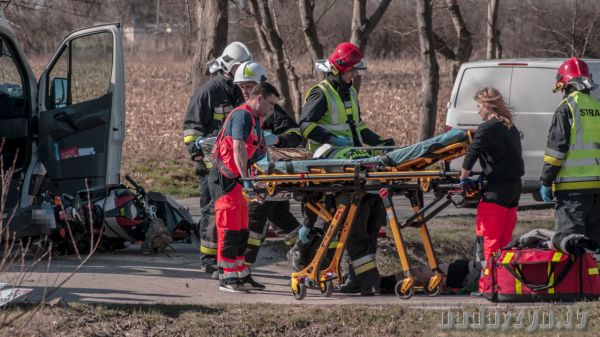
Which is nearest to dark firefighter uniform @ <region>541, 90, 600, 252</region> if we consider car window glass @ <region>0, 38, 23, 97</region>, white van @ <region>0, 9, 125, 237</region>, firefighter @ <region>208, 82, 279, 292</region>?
firefighter @ <region>208, 82, 279, 292</region>

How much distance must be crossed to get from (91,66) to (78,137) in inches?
30.4

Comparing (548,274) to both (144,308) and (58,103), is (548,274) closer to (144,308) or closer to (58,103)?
(144,308)

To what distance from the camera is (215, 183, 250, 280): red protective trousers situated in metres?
8.04

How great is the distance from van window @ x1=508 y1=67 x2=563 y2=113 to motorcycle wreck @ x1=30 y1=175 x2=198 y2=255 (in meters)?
4.81

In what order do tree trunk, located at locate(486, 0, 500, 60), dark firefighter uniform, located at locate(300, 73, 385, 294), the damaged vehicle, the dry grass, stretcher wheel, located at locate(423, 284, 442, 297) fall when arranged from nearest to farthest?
1. stretcher wheel, located at locate(423, 284, 442, 297)
2. dark firefighter uniform, located at locate(300, 73, 385, 294)
3. the damaged vehicle
4. the dry grass
5. tree trunk, located at locate(486, 0, 500, 60)

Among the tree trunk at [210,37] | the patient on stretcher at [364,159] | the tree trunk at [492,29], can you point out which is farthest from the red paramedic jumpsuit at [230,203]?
the tree trunk at [492,29]

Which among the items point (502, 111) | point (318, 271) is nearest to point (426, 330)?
point (318, 271)

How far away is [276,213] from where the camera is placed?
9.45 metres

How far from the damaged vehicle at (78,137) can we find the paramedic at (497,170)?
328cm

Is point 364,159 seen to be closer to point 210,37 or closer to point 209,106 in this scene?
point 209,106

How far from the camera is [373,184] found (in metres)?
7.62

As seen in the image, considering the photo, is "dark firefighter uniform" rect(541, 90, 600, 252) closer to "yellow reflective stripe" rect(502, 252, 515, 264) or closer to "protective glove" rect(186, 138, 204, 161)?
"yellow reflective stripe" rect(502, 252, 515, 264)

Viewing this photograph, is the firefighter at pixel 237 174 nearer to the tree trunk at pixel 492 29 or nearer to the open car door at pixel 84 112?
the open car door at pixel 84 112

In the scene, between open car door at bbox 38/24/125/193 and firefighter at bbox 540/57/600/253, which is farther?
open car door at bbox 38/24/125/193
